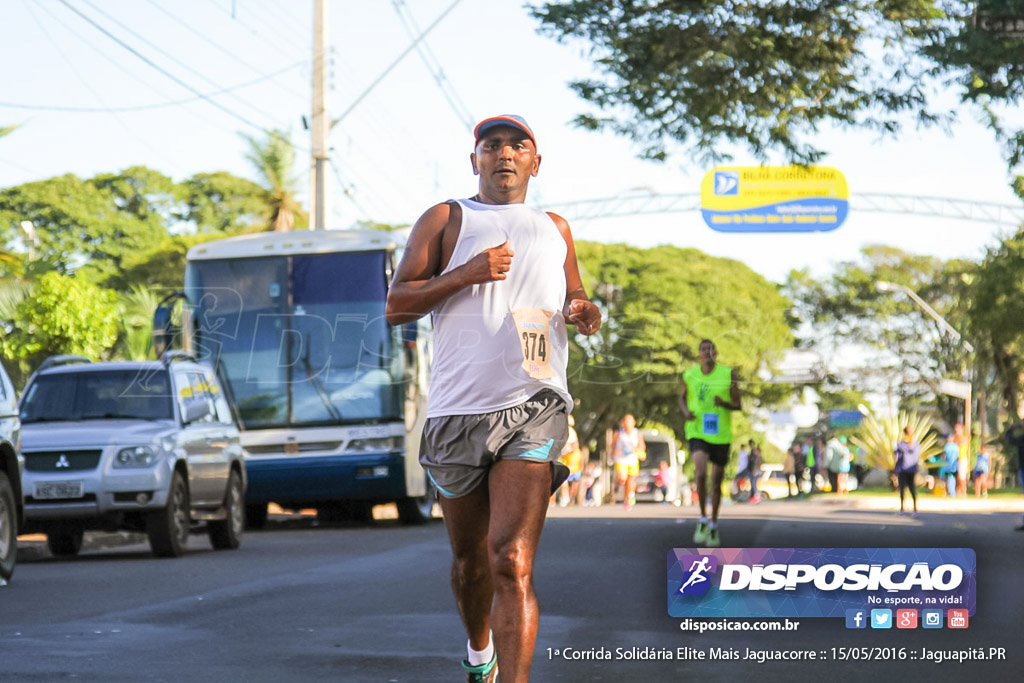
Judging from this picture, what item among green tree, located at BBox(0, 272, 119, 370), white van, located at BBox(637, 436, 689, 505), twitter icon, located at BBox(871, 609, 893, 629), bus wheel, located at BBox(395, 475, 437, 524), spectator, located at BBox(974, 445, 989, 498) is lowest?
white van, located at BBox(637, 436, 689, 505)

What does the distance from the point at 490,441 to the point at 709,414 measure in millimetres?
8818

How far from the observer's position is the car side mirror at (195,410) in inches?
535

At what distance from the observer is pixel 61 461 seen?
12.9 m

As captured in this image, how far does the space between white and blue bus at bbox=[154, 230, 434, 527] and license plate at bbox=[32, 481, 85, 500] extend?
5491 mm

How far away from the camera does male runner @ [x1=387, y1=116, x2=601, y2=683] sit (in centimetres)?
454

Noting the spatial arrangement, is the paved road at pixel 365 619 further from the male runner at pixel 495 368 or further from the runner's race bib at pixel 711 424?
the male runner at pixel 495 368

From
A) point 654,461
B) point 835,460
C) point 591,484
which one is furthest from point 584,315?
point 654,461

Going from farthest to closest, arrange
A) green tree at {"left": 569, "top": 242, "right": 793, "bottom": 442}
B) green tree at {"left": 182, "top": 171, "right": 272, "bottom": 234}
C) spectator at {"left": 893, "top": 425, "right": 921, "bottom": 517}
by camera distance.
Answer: green tree at {"left": 182, "top": 171, "right": 272, "bottom": 234}
green tree at {"left": 569, "top": 242, "right": 793, "bottom": 442}
spectator at {"left": 893, "top": 425, "right": 921, "bottom": 517}

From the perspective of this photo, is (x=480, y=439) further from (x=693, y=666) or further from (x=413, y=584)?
(x=413, y=584)

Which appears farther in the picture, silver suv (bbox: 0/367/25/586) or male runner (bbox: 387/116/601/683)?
silver suv (bbox: 0/367/25/586)

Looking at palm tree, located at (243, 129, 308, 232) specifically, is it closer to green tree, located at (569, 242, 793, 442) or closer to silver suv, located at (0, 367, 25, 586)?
green tree, located at (569, 242, 793, 442)

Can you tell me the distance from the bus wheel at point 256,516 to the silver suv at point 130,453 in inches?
199

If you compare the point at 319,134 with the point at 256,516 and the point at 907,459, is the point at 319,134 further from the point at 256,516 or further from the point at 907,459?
the point at 907,459

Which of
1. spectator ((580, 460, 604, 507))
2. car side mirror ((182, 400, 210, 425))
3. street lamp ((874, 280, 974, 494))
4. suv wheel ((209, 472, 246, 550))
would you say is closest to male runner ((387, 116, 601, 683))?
car side mirror ((182, 400, 210, 425))
